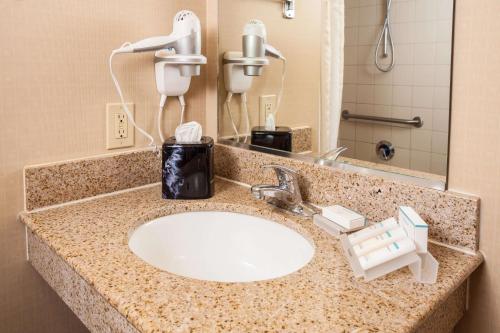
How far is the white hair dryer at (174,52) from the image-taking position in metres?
1.11

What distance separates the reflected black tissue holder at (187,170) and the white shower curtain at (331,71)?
30cm

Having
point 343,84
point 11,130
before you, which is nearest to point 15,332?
point 11,130

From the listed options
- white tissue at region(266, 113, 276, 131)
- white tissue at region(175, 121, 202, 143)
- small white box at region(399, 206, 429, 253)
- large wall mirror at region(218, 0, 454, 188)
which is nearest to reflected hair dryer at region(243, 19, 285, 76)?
large wall mirror at region(218, 0, 454, 188)

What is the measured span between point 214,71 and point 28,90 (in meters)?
0.54

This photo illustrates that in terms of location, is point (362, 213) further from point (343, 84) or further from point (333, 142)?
point (343, 84)

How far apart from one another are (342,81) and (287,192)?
297mm

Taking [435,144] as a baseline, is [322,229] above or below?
below

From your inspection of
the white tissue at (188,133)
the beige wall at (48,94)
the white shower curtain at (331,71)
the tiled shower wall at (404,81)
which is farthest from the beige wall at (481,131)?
the beige wall at (48,94)

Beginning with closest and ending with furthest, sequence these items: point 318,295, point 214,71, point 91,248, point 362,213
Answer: point 318,295
point 91,248
point 362,213
point 214,71

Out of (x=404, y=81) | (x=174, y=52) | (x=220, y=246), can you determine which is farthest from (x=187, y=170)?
(x=404, y=81)

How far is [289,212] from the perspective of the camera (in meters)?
1.02

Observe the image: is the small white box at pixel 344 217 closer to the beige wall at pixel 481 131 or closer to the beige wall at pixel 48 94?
the beige wall at pixel 481 131

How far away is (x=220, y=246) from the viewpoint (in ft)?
3.53

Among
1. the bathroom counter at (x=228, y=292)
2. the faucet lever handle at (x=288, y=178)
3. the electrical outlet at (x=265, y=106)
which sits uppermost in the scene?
the electrical outlet at (x=265, y=106)
